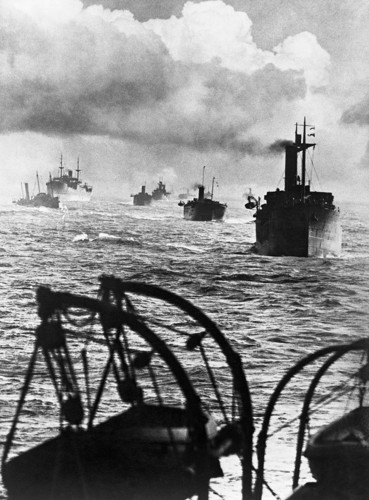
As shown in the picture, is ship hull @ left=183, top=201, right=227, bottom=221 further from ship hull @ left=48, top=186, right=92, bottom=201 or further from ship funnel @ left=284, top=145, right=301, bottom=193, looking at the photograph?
ship funnel @ left=284, top=145, right=301, bottom=193

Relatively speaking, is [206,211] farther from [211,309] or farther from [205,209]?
[211,309]

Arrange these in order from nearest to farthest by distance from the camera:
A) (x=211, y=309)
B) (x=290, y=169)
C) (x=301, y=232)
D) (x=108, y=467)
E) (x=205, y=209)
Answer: (x=108, y=467), (x=211, y=309), (x=301, y=232), (x=290, y=169), (x=205, y=209)

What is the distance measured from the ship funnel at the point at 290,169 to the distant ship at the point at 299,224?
0.06 meters

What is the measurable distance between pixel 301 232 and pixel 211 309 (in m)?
14.1

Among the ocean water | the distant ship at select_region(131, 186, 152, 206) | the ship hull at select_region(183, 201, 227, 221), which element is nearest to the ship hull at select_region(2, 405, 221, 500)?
the ocean water

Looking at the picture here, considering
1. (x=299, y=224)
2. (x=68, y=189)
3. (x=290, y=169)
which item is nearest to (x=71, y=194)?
(x=68, y=189)

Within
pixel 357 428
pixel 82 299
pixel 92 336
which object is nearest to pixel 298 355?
pixel 92 336

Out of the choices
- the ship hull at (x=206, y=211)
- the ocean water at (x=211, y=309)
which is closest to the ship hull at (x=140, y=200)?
the ship hull at (x=206, y=211)

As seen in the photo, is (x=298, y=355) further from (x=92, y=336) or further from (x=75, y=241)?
(x=75, y=241)

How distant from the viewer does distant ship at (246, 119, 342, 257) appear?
98.5 feet

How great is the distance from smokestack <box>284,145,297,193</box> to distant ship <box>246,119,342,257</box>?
0.06 m

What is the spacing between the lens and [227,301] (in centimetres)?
1705

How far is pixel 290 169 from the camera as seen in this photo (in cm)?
3341

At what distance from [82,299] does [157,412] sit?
1.43 metres
